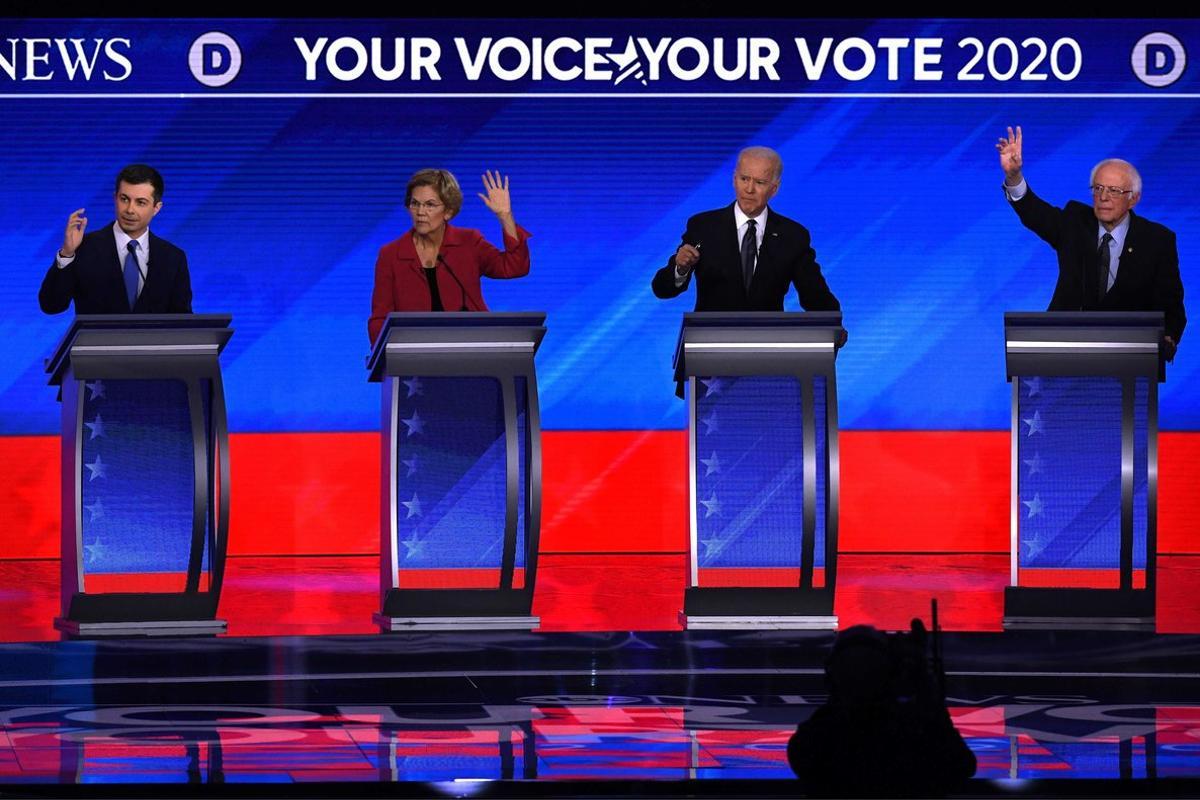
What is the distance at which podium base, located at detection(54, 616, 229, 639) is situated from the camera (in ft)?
20.7

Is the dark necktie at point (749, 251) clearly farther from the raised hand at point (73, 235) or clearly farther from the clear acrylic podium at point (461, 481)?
the raised hand at point (73, 235)

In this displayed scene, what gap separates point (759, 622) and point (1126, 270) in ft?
5.18

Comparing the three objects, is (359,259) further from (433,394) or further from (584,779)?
(584,779)

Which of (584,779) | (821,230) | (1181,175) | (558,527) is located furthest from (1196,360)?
(584,779)

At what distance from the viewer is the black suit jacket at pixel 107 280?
655 centimetres

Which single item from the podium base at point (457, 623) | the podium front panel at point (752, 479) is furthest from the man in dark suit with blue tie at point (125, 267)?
the podium front panel at point (752, 479)

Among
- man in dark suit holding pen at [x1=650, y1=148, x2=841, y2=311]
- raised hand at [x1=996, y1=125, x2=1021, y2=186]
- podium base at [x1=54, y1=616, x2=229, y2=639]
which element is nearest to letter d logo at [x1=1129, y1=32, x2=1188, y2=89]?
raised hand at [x1=996, y1=125, x2=1021, y2=186]

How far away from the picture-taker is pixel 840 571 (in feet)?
29.6

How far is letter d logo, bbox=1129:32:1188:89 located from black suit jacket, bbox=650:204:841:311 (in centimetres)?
337

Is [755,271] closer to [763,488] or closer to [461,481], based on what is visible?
[763,488]

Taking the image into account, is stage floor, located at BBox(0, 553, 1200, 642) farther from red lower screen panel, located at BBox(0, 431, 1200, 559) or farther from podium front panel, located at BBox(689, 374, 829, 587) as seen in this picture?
podium front panel, located at BBox(689, 374, 829, 587)

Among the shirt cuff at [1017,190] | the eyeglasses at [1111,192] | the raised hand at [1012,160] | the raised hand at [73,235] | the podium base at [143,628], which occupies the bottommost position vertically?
the podium base at [143,628]

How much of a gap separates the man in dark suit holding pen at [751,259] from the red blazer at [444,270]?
1.52ft

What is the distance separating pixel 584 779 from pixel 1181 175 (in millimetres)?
6122
